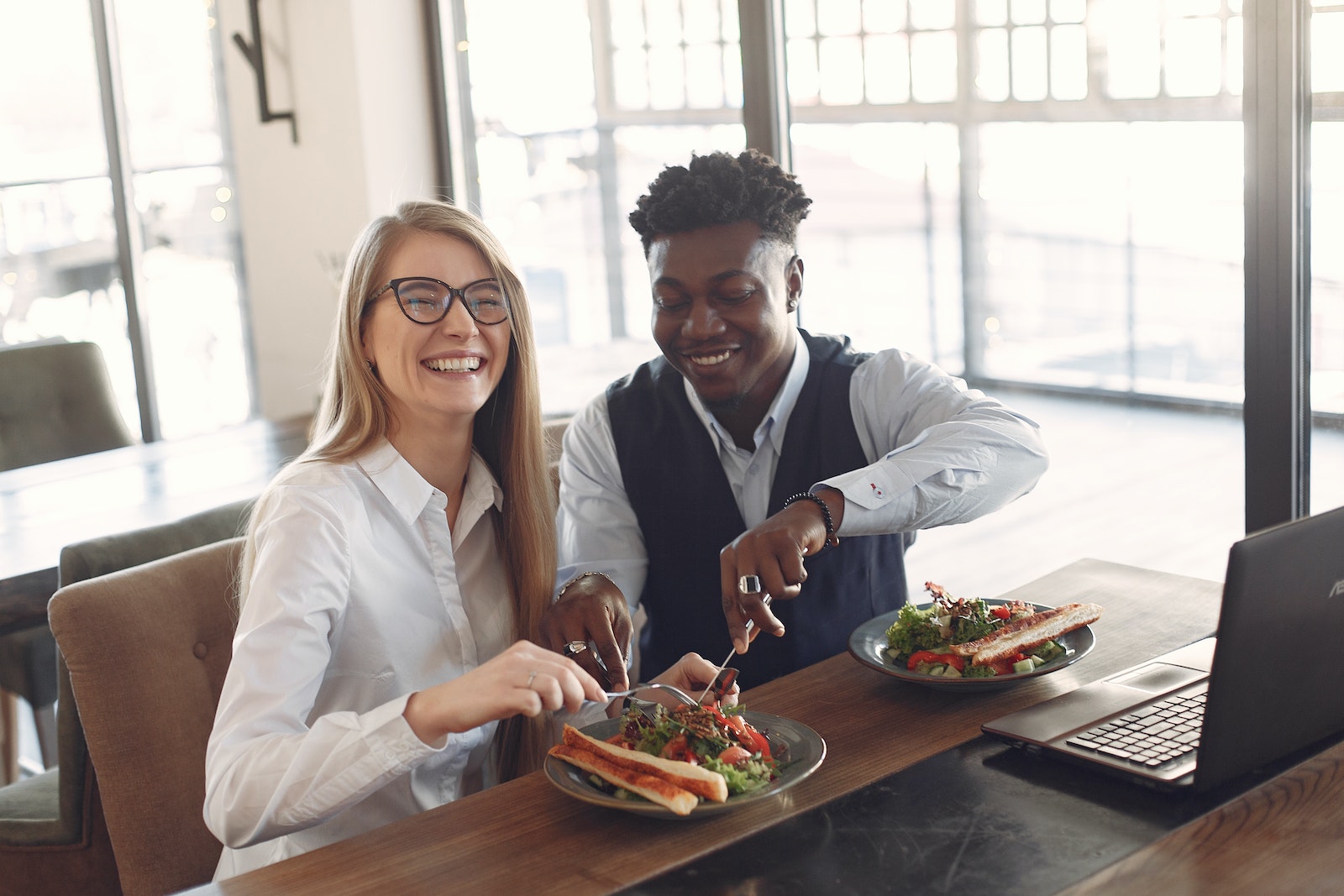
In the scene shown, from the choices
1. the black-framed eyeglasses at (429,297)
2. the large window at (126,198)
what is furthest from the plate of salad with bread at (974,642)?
the large window at (126,198)

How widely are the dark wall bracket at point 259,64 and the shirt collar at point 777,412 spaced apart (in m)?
2.43

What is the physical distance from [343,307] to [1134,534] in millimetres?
1609

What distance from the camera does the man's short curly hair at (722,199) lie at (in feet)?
5.97

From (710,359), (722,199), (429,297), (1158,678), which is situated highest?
(722,199)

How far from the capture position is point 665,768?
1.19 meters

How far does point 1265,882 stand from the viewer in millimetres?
1023

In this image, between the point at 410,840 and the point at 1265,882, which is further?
the point at 410,840

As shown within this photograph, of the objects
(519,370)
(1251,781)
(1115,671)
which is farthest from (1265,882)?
(519,370)

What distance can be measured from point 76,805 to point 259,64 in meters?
2.60

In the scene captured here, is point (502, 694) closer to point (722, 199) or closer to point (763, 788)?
point (763, 788)

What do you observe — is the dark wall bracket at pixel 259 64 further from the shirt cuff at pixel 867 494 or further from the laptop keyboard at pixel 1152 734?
the laptop keyboard at pixel 1152 734

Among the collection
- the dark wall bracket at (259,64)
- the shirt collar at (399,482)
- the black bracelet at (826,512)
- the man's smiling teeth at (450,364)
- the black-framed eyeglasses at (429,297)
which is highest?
the dark wall bracket at (259,64)

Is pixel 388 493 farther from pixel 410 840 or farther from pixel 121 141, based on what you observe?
pixel 121 141

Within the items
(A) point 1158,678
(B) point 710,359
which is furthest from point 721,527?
(A) point 1158,678
